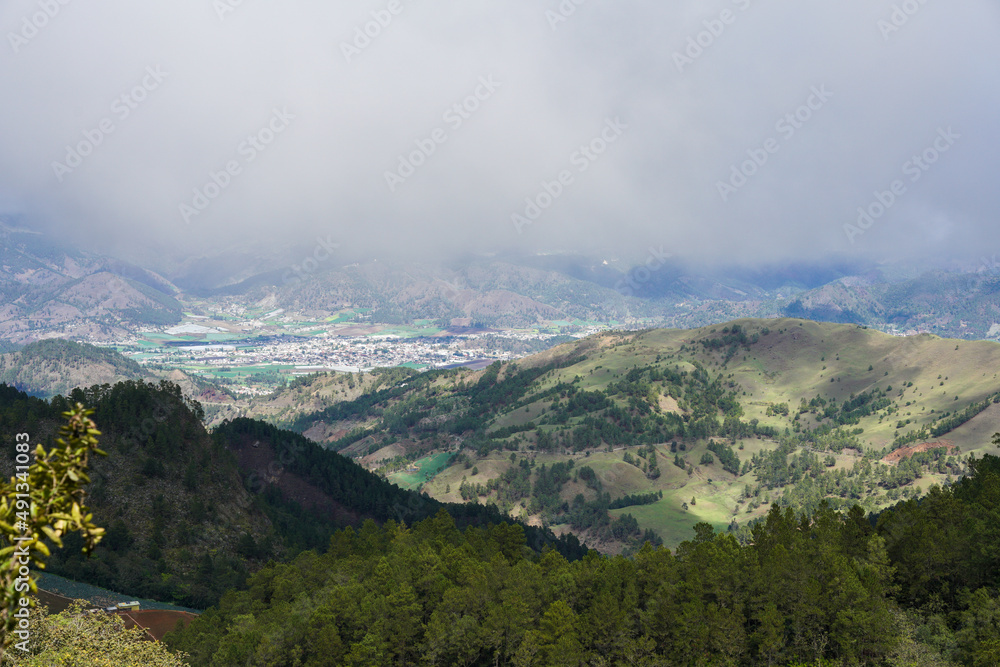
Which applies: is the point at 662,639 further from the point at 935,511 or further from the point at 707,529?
the point at 935,511

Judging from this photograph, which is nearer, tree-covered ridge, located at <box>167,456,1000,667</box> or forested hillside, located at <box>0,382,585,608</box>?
tree-covered ridge, located at <box>167,456,1000,667</box>

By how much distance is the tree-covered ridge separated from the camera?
213 feet

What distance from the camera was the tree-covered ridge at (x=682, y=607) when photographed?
213ft

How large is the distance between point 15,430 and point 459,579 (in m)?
111

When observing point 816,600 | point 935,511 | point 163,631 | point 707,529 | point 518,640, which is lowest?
point 163,631

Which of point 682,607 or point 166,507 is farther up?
point 682,607

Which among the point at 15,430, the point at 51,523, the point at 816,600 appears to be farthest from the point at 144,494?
the point at 51,523

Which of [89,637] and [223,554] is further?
[223,554]

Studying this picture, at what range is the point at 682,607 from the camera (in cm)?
7106

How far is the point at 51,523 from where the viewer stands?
1159cm

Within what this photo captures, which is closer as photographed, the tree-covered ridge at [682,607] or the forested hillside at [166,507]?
the tree-covered ridge at [682,607]

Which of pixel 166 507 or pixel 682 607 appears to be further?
pixel 166 507

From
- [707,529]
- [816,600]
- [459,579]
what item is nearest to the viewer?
[816,600]

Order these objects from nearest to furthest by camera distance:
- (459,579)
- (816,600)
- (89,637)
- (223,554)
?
(89,637)
(816,600)
(459,579)
(223,554)
